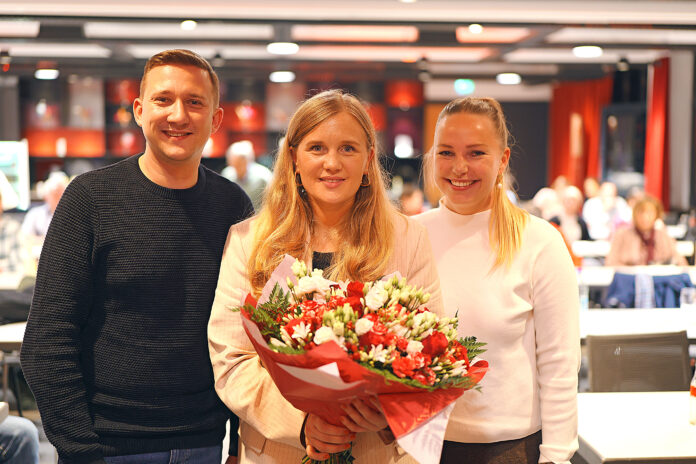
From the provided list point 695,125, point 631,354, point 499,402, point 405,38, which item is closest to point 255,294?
point 499,402

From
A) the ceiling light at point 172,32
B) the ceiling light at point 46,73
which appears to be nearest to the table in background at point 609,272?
the ceiling light at point 172,32

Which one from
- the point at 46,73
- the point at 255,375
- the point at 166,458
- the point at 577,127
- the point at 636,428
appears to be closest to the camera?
the point at 255,375

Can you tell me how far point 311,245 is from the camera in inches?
75.4

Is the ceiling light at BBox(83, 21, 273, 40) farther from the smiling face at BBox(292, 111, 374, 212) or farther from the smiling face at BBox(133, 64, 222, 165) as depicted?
the smiling face at BBox(292, 111, 374, 212)

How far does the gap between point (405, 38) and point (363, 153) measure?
8197 mm

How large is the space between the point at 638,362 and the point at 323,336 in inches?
92.5

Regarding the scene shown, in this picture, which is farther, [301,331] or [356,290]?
[356,290]

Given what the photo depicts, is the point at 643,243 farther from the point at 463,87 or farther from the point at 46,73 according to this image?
the point at 463,87

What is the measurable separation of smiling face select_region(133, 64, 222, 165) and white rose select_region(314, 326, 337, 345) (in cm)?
72

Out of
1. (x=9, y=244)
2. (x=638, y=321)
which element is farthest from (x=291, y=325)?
(x=9, y=244)

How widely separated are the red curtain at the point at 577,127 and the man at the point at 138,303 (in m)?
13.7

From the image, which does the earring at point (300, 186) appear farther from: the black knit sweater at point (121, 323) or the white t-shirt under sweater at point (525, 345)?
the white t-shirt under sweater at point (525, 345)

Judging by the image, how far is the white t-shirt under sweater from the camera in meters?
2.04

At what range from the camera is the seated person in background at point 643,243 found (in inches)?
268
